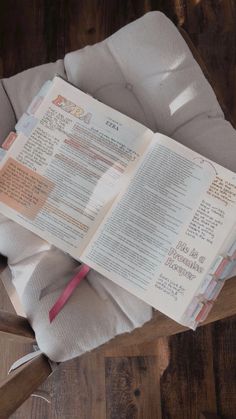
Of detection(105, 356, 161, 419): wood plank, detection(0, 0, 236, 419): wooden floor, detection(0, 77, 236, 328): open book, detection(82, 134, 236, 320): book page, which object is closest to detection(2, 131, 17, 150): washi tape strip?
detection(0, 77, 236, 328): open book

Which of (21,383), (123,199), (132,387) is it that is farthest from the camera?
(132,387)

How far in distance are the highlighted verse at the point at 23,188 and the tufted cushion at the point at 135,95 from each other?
3cm

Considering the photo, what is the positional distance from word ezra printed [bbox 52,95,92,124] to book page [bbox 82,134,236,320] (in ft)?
0.35

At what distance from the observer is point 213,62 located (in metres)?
1.14

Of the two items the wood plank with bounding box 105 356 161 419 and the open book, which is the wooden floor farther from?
the open book

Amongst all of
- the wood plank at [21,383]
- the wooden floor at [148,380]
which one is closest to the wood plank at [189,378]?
the wooden floor at [148,380]

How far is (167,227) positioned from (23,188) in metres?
0.21

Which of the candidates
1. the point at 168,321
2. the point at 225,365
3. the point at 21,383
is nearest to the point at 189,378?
the point at 225,365

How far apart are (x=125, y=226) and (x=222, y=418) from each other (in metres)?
0.56

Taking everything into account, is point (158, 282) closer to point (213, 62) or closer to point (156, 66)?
point (156, 66)

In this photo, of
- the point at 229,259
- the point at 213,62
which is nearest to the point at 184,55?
the point at 229,259

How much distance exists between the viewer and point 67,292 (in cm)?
63

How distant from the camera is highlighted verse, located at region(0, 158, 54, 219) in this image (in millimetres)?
679

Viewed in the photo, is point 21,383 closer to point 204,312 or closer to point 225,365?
point 204,312
